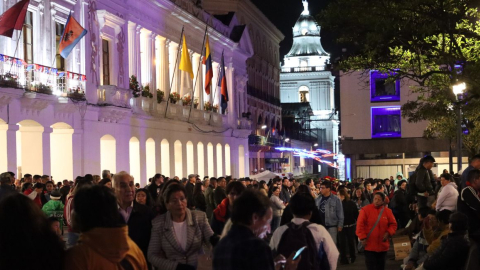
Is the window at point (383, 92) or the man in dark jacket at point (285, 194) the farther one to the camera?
the window at point (383, 92)

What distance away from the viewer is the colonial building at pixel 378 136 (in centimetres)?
5884

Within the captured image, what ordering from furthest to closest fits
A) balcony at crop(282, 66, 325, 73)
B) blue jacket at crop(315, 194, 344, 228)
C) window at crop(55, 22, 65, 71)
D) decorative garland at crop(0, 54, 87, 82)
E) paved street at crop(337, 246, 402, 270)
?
A: balcony at crop(282, 66, 325, 73) → window at crop(55, 22, 65, 71) → decorative garland at crop(0, 54, 87, 82) → paved street at crop(337, 246, 402, 270) → blue jacket at crop(315, 194, 344, 228)

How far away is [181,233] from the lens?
8.07 m

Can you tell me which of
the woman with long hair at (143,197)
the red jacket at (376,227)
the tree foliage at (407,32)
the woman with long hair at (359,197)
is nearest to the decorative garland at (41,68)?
the tree foliage at (407,32)

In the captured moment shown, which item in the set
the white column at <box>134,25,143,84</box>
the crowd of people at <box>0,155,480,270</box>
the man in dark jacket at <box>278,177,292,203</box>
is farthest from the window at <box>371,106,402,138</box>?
the crowd of people at <box>0,155,480,270</box>

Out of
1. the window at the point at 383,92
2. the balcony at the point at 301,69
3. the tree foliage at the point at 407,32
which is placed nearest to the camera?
the tree foliage at the point at 407,32

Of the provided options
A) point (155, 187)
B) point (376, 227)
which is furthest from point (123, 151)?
point (376, 227)

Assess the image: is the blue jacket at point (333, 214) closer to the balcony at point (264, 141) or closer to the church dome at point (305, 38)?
the balcony at point (264, 141)

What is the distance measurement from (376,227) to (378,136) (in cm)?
4706

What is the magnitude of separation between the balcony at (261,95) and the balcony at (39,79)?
3876 cm

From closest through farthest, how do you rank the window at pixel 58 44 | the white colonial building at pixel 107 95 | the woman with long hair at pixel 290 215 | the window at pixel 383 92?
the woman with long hair at pixel 290 215 → the white colonial building at pixel 107 95 → the window at pixel 58 44 → the window at pixel 383 92

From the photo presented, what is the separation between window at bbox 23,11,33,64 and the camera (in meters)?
28.9

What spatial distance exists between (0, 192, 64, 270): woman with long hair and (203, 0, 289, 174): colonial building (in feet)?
183

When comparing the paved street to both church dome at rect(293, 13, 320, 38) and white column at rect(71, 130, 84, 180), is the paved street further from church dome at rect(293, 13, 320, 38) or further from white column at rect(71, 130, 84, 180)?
church dome at rect(293, 13, 320, 38)
